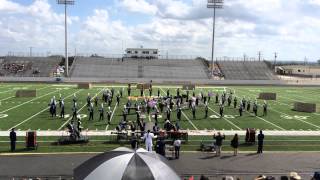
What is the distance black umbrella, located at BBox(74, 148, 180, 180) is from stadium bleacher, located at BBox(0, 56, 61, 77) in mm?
66155

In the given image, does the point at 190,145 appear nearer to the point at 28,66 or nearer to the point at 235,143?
the point at 235,143

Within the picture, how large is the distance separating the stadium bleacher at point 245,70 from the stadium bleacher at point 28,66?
3118 cm

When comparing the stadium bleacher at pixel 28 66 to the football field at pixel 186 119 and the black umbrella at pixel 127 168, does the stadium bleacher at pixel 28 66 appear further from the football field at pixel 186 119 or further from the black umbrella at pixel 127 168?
the black umbrella at pixel 127 168

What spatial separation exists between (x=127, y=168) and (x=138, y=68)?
232ft

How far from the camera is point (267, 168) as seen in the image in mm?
14695

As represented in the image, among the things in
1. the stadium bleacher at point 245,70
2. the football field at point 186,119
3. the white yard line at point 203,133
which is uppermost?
the stadium bleacher at point 245,70

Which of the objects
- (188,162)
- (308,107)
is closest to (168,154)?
(188,162)

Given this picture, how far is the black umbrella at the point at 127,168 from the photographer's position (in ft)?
24.4

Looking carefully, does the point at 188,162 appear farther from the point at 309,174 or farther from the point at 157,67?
the point at 157,67

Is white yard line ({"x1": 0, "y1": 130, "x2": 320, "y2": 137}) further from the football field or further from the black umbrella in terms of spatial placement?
the black umbrella

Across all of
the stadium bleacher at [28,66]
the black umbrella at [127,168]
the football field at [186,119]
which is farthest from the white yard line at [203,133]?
the stadium bleacher at [28,66]

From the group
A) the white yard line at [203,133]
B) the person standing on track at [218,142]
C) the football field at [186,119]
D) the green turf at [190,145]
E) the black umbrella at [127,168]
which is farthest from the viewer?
the football field at [186,119]

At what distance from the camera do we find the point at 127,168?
7527mm

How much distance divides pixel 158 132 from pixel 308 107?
1685 cm
